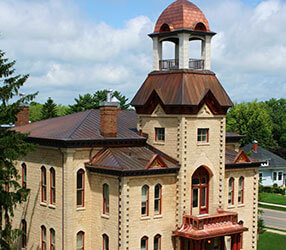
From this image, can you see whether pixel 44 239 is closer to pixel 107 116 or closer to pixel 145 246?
pixel 145 246

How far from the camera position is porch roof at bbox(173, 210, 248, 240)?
92.3 ft

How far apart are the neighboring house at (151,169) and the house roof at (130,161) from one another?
2.8 inches

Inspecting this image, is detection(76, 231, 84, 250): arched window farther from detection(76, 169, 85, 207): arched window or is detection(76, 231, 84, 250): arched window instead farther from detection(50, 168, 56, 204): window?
detection(50, 168, 56, 204): window

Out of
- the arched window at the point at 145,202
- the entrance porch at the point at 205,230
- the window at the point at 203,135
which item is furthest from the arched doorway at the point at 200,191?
the arched window at the point at 145,202

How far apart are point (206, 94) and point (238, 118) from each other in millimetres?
68295

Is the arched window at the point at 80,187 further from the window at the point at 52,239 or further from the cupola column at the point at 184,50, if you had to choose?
the cupola column at the point at 184,50

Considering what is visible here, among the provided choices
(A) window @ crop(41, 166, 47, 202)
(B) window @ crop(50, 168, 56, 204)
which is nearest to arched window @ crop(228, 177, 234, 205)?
(B) window @ crop(50, 168, 56, 204)

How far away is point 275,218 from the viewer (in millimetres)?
51500

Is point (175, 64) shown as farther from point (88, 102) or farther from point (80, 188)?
point (88, 102)


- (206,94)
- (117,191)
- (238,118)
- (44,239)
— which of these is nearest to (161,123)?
(206,94)

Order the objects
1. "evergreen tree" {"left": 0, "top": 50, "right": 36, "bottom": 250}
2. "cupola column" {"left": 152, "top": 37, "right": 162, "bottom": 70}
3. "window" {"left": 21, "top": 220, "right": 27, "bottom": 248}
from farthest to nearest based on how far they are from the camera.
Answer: "window" {"left": 21, "top": 220, "right": 27, "bottom": 248}, "cupola column" {"left": 152, "top": 37, "right": 162, "bottom": 70}, "evergreen tree" {"left": 0, "top": 50, "right": 36, "bottom": 250}

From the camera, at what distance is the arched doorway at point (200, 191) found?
30.2 metres

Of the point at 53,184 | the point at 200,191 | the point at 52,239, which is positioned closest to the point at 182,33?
the point at 200,191

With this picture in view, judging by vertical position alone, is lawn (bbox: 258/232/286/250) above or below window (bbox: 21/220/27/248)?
below
